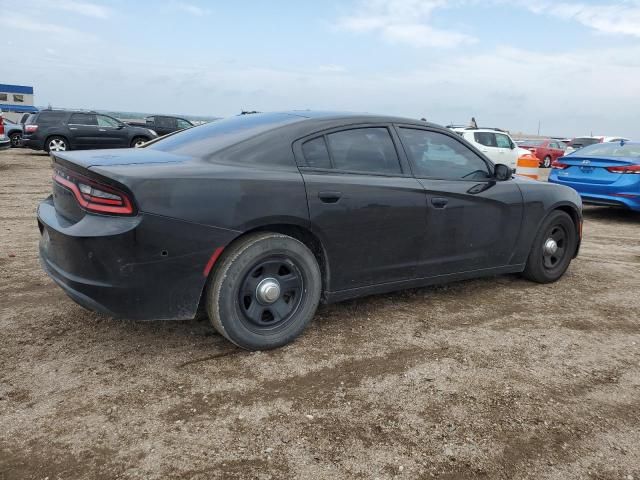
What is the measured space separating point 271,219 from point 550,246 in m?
2.95

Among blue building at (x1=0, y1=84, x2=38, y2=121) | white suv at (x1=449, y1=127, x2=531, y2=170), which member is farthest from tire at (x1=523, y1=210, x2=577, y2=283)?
blue building at (x1=0, y1=84, x2=38, y2=121)

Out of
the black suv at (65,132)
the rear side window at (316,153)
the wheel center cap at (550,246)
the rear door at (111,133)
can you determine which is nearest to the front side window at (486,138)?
the black suv at (65,132)

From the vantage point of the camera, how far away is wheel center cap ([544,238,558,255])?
190 inches

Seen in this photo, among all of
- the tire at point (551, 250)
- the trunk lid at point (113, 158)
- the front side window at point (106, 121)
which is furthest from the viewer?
the front side window at point (106, 121)

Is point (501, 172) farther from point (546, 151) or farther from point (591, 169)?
point (546, 151)

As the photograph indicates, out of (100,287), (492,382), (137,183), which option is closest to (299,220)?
(137,183)

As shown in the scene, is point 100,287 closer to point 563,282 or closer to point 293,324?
point 293,324

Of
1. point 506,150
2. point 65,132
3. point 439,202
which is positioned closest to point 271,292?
point 439,202

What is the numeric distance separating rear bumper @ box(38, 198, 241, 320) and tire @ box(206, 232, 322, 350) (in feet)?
0.41

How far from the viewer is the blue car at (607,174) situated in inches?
320

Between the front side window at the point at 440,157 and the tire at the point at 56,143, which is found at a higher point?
the front side window at the point at 440,157

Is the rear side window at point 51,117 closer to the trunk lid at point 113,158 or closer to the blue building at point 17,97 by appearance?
the trunk lid at point 113,158

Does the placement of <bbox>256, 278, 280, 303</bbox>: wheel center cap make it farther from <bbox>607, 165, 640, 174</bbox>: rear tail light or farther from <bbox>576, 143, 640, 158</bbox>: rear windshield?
<bbox>576, 143, 640, 158</bbox>: rear windshield

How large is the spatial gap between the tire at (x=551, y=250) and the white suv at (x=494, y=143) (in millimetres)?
11747
